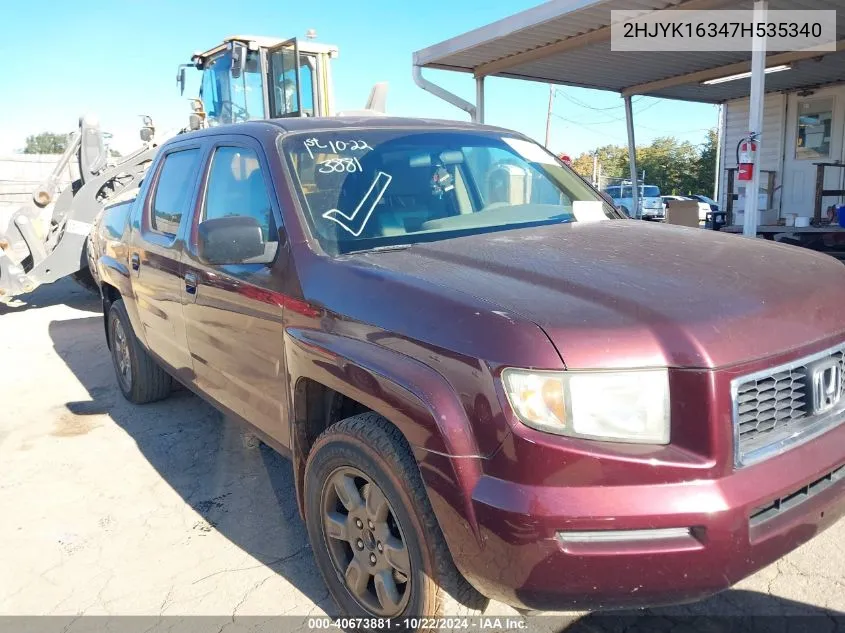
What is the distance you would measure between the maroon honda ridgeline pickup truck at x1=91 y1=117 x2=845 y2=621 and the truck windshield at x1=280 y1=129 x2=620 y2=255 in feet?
0.05

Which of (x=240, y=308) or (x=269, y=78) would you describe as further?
(x=269, y=78)

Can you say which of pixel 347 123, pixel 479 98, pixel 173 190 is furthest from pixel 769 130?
pixel 173 190

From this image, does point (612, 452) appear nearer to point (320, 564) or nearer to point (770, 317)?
point (770, 317)

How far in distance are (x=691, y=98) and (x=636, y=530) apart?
1317 centimetres

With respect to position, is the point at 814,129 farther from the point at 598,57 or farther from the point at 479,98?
the point at 479,98

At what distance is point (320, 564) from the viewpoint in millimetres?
2666

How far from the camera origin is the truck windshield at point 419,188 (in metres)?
2.82

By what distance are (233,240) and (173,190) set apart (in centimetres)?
168

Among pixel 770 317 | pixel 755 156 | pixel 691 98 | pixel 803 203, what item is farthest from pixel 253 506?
pixel 691 98

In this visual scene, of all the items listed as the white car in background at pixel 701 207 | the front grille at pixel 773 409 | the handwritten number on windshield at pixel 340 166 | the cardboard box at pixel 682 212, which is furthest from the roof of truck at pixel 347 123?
the white car in background at pixel 701 207

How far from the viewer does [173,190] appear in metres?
4.08

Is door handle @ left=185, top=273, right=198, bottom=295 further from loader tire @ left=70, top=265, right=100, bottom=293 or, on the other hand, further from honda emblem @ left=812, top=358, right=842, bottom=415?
loader tire @ left=70, top=265, right=100, bottom=293

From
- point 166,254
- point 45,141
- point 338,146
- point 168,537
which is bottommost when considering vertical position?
point 168,537

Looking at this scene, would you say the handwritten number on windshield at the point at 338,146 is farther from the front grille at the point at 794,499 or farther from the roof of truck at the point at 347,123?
the front grille at the point at 794,499
